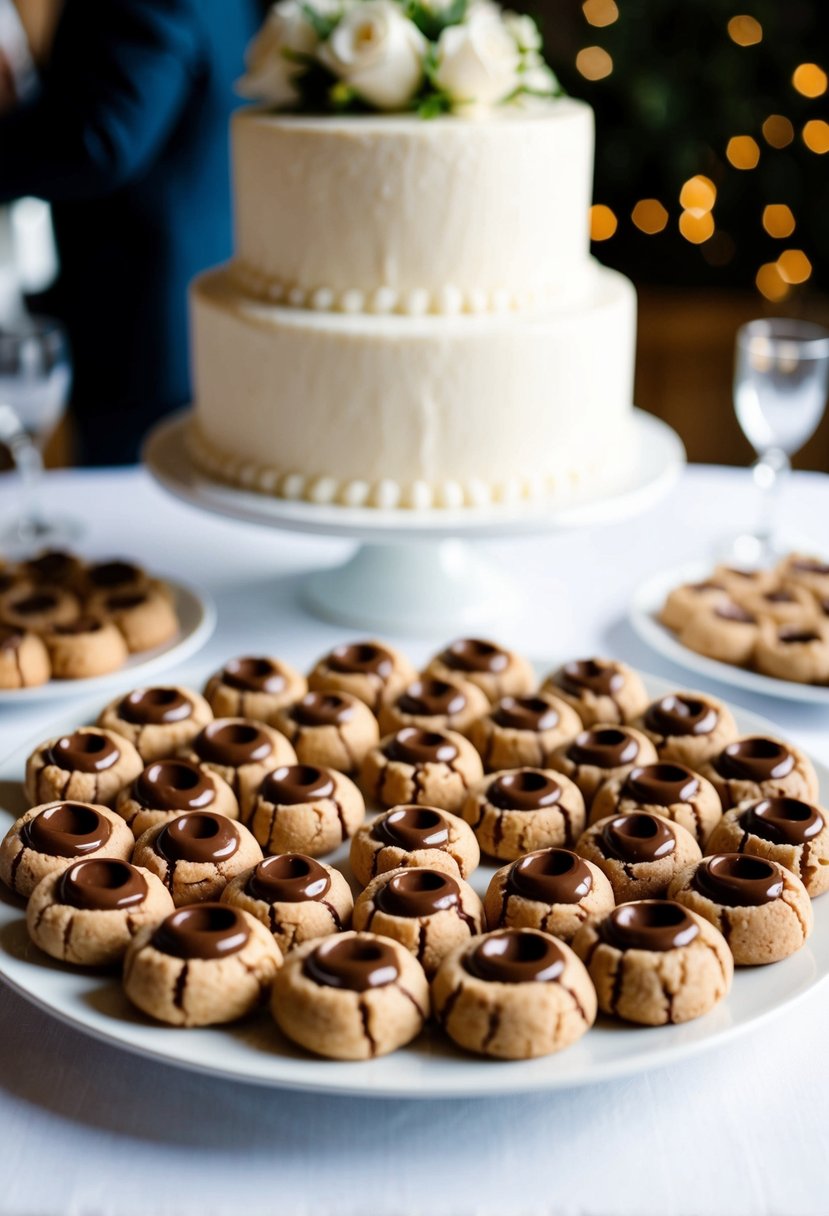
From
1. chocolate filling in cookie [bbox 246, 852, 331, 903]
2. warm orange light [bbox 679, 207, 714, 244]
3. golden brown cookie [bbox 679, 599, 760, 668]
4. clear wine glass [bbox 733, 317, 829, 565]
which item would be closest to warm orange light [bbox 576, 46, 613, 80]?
warm orange light [bbox 679, 207, 714, 244]

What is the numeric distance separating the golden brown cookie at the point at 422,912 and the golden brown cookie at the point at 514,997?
4 cm

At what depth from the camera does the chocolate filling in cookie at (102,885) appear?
3.06 ft

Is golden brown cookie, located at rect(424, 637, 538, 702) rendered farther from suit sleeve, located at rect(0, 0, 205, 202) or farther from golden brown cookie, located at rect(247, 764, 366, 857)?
suit sleeve, located at rect(0, 0, 205, 202)

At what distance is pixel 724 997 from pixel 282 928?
0.96 ft

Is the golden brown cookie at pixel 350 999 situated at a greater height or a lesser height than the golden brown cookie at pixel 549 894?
greater

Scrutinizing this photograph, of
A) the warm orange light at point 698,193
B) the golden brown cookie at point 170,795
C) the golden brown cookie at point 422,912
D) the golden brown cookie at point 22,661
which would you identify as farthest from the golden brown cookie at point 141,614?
the warm orange light at point 698,193

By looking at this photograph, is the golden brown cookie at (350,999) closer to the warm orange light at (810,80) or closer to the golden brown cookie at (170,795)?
the golden brown cookie at (170,795)

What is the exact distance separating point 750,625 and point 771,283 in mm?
2740

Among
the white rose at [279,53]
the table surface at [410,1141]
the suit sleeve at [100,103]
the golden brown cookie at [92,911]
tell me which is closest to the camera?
the table surface at [410,1141]

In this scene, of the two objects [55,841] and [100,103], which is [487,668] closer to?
[55,841]

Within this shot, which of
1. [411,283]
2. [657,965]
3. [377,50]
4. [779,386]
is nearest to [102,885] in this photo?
[657,965]

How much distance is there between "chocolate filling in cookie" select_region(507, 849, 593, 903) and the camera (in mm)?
958

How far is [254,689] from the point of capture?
1313mm

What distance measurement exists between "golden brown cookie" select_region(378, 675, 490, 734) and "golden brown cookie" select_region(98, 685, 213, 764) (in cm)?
17
